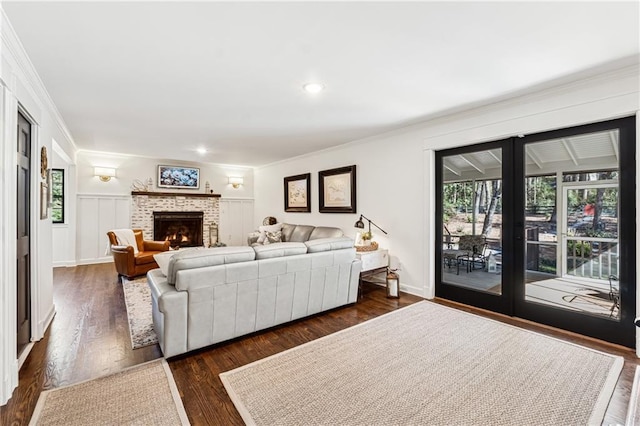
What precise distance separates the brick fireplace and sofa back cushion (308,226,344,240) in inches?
131

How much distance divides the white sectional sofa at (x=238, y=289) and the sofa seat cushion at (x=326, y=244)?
1 cm

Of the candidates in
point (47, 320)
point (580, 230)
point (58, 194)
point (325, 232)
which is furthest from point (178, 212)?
point (580, 230)

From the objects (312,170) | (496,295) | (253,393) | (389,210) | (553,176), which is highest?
(312,170)

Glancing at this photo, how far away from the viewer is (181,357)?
2.48 metres

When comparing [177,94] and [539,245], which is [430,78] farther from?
[177,94]

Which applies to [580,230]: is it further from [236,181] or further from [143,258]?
[236,181]

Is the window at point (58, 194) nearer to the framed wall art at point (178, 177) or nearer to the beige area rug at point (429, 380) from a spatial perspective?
the framed wall art at point (178, 177)

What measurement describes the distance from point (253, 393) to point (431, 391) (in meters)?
1.20

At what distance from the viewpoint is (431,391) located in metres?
2.00

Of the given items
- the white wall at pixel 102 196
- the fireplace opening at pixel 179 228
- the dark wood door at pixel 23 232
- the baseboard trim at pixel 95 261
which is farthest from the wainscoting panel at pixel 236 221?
the dark wood door at pixel 23 232

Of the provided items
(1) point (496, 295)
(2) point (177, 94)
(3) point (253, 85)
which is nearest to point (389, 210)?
(1) point (496, 295)

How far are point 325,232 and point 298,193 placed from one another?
4.73 feet

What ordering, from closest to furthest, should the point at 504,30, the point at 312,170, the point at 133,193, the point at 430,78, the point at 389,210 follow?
the point at 504,30 → the point at 430,78 → the point at 389,210 → the point at 312,170 → the point at 133,193

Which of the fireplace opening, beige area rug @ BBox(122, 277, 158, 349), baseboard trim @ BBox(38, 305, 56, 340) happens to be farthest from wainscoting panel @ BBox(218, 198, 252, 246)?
baseboard trim @ BBox(38, 305, 56, 340)
